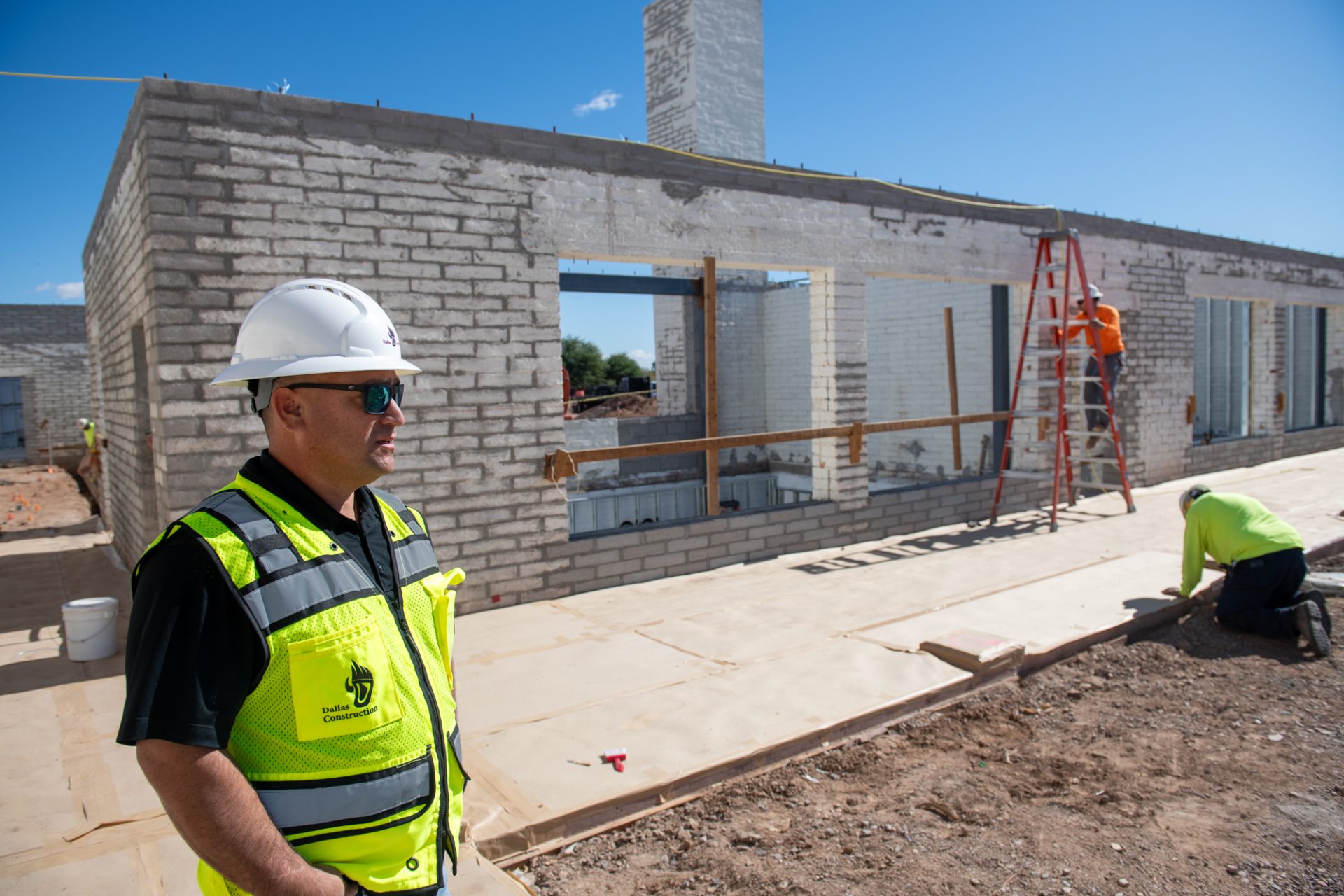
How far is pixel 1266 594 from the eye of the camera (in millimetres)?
5012

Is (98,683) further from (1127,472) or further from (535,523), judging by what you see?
(1127,472)

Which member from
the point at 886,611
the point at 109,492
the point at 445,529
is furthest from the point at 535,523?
the point at 109,492

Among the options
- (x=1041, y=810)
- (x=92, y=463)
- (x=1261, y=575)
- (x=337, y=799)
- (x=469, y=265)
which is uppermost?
(x=469, y=265)

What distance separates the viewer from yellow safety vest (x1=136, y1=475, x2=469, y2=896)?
131 cm

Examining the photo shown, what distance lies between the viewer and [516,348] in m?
6.08

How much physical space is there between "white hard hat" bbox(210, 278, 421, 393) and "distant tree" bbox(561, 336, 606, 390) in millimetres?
33804

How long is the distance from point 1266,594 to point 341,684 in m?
5.46

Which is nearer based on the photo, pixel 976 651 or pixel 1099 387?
pixel 976 651

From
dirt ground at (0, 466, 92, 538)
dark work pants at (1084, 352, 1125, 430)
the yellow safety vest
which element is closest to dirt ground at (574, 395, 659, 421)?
dirt ground at (0, 466, 92, 538)

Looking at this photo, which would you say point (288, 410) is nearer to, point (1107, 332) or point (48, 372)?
point (1107, 332)

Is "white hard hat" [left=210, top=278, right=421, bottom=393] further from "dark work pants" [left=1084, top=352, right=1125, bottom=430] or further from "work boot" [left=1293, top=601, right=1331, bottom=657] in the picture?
"dark work pants" [left=1084, top=352, right=1125, bottom=430]

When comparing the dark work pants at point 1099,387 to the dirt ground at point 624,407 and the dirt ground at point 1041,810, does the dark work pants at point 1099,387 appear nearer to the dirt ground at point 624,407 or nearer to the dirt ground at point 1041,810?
the dirt ground at point 1041,810

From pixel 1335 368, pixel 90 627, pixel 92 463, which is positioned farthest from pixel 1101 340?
pixel 92 463

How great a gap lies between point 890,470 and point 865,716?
10748 millimetres
